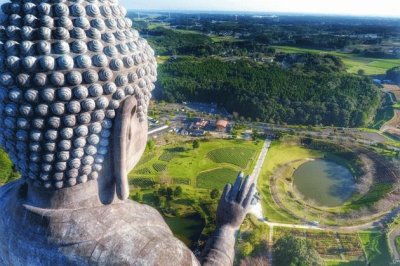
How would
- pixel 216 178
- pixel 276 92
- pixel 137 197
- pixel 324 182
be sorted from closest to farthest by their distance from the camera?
pixel 137 197, pixel 216 178, pixel 324 182, pixel 276 92

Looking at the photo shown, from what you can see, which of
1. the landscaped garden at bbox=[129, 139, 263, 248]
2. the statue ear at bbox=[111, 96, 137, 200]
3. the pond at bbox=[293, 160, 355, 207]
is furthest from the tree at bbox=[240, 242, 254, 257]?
the statue ear at bbox=[111, 96, 137, 200]

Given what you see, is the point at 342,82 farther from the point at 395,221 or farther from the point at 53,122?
the point at 53,122

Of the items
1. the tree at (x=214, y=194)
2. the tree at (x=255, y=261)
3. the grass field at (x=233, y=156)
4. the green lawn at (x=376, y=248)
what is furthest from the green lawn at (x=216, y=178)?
the green lawn at (x=376, y=248)

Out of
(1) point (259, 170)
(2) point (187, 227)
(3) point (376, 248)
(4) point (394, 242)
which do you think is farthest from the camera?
(1) point (259, 170)

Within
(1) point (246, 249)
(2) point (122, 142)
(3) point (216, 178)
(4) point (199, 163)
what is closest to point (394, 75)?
(4) point (199, 163)

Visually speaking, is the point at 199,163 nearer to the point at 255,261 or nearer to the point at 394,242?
the point at 255,261

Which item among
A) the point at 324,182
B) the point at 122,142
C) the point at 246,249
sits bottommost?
the point at 324,182

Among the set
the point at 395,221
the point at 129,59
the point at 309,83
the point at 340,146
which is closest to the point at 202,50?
the point at 309,83

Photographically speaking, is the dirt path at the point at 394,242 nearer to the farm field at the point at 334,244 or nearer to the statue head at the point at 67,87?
the farm field at the point at 334,244
